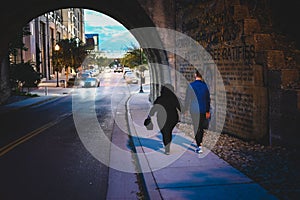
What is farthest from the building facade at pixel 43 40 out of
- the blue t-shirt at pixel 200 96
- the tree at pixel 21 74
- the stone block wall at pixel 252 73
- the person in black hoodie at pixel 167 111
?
the blue t-shirt at pixel 200 96

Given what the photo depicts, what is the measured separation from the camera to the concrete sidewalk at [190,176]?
206 inches

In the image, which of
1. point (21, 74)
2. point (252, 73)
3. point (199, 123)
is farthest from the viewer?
point (21, 74)

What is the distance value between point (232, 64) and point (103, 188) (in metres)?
5.57

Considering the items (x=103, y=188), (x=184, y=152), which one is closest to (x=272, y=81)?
(x=184, y=152)

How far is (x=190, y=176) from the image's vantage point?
614 centimetres

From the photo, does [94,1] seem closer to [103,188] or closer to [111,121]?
[111,121]

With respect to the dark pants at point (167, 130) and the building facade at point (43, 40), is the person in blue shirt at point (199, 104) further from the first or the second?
the building facade at point (43, 40)

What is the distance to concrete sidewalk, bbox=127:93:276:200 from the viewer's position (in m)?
5.23

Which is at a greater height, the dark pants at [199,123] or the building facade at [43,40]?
the building facade at [43,40]

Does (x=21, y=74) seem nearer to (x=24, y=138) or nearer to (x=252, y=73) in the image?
(x=24, y=138)

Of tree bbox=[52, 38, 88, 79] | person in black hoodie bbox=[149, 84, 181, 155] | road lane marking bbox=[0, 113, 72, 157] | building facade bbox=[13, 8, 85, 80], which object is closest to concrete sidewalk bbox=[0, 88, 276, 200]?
person in black hoodie bbox=[149, 84, 181, 155]

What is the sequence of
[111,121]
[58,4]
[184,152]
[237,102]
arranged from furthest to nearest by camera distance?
[58,4] → [111,121] → [237,102] → [184,152]

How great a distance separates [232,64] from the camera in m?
9.77

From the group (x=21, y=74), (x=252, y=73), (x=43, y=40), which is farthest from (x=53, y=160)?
(x=43, y=40)
